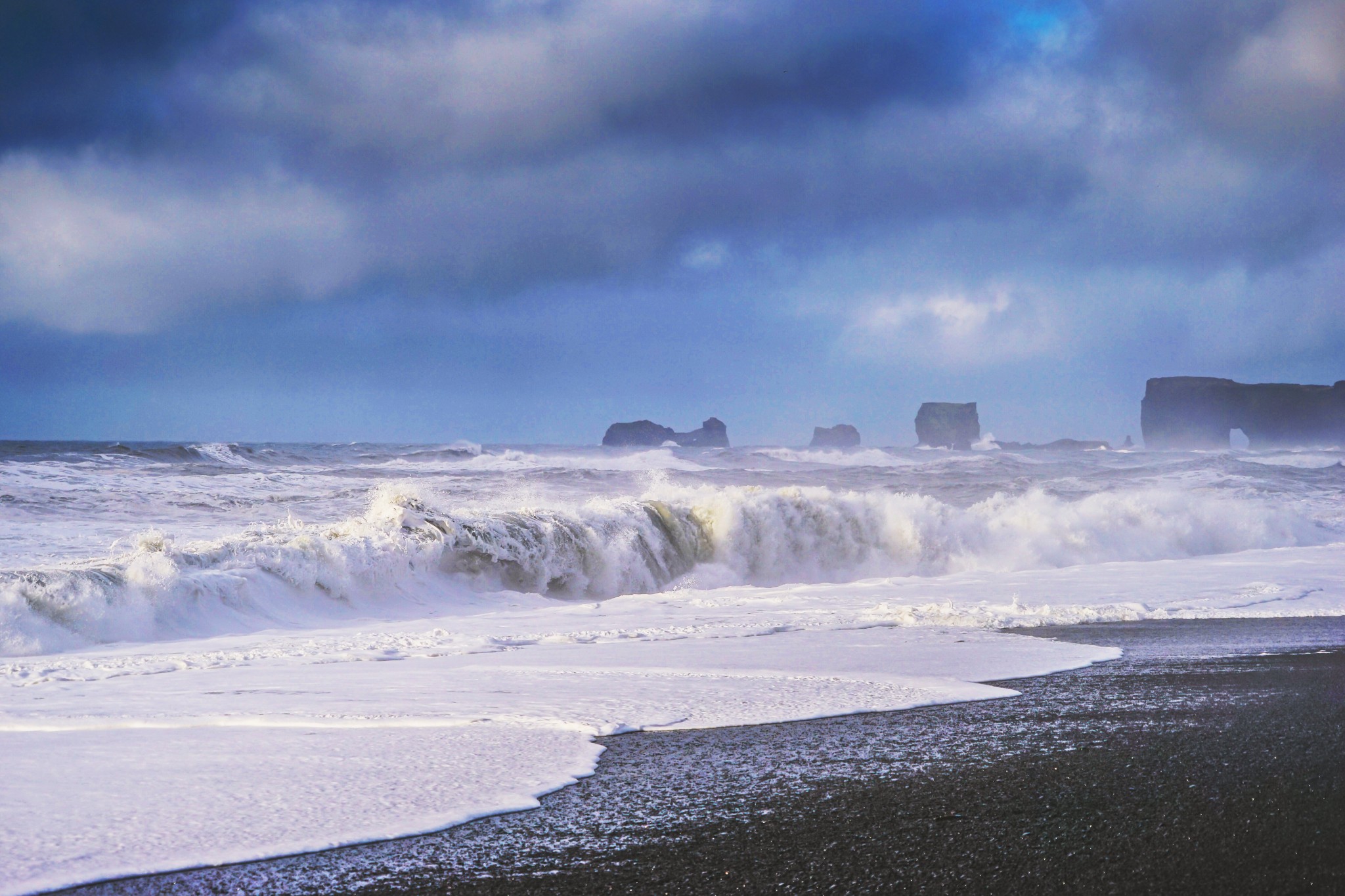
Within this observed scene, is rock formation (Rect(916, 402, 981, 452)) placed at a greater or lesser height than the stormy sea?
greater

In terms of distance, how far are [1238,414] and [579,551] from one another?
84741 millimetres

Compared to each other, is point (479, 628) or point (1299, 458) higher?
point (1299, 458)

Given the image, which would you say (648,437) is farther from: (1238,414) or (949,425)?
(1238,414)

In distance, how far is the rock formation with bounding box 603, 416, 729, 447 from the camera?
7844cm

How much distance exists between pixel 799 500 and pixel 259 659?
41.6 feet

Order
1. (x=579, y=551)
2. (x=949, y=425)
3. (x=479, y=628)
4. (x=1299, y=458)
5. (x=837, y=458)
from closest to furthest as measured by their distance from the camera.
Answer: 1. (x=479, y=628)
2. (x=579, y=551)
3. (x=1299, y=458)
4. (x=837, y=458)
5. (x=949, y=425)

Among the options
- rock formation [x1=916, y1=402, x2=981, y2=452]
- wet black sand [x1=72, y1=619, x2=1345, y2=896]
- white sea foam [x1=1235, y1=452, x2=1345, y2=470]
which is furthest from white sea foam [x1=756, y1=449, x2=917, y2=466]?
wet black sand [x1=72, y1=619, x2=1345, y2=896]

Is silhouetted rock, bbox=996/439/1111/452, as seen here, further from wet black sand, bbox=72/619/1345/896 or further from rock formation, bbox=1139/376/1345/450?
wet black sand, bbox=72/619/1345/896

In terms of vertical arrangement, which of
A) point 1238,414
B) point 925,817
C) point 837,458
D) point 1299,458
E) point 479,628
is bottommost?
point 479,628

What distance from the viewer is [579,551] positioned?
49.8ft

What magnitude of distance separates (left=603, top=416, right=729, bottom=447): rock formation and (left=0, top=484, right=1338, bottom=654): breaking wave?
5559 centimetres

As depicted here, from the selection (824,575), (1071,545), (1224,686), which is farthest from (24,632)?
(1071,545)

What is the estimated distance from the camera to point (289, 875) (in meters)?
2.79

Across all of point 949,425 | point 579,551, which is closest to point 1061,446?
point 949,425
